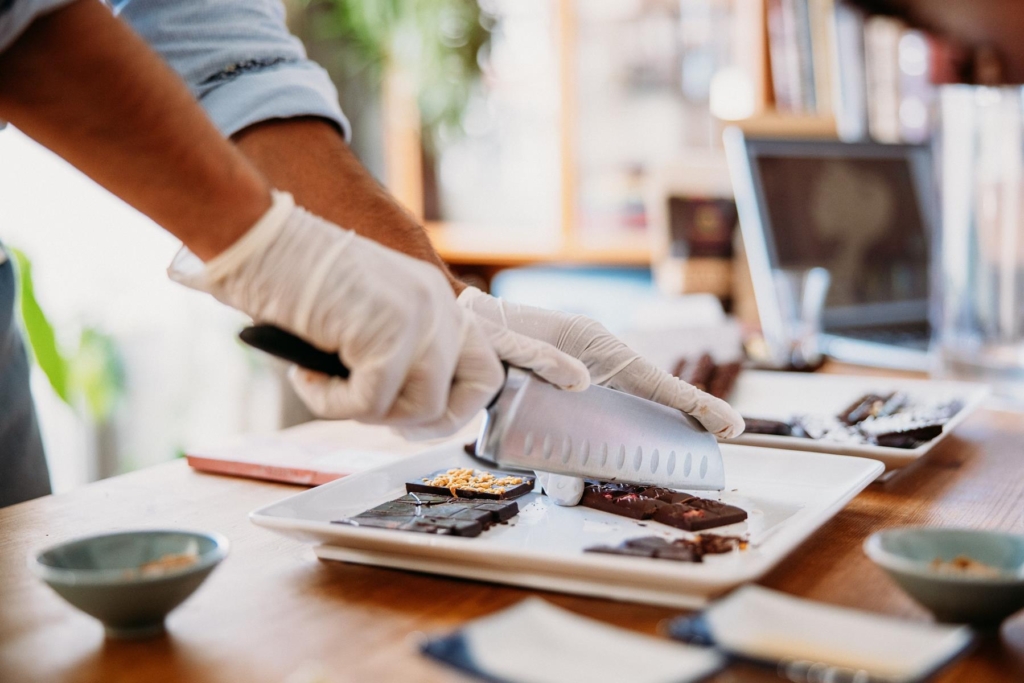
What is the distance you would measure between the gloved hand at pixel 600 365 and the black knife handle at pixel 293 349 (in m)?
0.26

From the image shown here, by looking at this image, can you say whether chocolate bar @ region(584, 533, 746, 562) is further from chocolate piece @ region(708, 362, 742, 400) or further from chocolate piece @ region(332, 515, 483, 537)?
chocolate piece @ region(708, 362, 742, 400)

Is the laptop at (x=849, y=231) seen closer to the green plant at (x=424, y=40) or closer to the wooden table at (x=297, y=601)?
the wooden table at (x=297, y=601)

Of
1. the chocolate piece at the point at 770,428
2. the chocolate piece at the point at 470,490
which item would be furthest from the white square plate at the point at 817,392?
the chocolate piece at the point at 470,490

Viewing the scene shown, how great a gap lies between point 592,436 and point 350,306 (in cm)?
31

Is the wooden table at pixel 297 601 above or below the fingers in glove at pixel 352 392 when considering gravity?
below

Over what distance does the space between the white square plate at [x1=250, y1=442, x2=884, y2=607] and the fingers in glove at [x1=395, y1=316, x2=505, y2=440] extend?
0.34 feet

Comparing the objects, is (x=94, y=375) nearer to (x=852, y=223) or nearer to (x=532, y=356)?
(x=852, y=223)

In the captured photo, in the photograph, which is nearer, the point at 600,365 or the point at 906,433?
the point at 600,365

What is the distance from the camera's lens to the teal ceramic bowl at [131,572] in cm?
67

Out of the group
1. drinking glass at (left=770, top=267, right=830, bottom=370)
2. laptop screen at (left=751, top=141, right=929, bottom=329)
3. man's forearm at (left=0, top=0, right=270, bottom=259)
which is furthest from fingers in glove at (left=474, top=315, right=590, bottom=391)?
laptop screen at (left=751, top=141, right=929, bottom=329)

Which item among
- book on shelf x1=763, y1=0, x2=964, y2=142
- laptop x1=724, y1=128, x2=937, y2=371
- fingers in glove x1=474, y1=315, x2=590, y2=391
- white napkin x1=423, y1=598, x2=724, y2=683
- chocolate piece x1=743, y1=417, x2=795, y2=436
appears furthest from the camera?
book on shelf x1=763, y1=0, x2=964, y2=142

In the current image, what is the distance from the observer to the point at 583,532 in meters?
0.93

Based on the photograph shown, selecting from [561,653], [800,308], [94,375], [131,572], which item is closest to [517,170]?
[94,375]

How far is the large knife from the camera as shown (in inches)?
35.8
